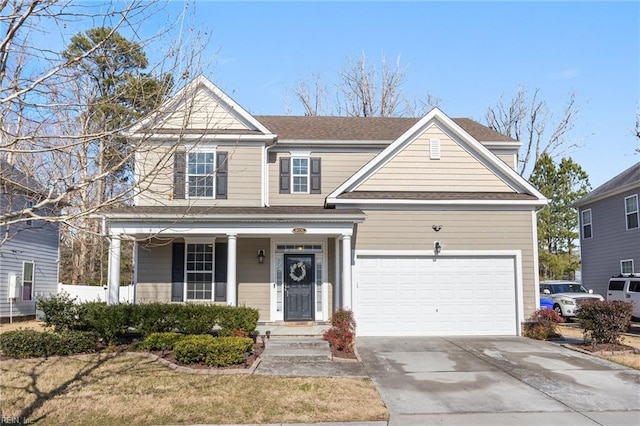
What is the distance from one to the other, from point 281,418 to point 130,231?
769 centimetres

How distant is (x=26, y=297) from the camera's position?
2184 centimetres

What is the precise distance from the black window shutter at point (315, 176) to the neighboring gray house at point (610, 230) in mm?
14180

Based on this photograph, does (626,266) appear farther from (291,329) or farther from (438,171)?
(291,329)

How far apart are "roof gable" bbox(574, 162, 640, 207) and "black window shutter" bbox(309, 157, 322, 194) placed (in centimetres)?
1418

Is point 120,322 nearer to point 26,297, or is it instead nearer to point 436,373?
point 436,373

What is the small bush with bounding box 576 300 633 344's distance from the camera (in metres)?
12.6

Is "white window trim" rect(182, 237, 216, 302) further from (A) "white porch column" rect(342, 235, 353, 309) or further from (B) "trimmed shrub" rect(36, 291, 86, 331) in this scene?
(A) "white porch column" rect(342, 235, 353, 309)

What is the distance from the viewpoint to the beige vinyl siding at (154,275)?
604 inches

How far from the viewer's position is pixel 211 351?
1052 cm

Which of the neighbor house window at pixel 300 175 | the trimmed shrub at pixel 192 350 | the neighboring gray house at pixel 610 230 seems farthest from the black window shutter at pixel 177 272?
the neighboring gray house at pixel 610 230

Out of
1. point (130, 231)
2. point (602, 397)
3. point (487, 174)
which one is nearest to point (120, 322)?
point (130, 231)

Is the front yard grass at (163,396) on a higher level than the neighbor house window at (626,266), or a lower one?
lower

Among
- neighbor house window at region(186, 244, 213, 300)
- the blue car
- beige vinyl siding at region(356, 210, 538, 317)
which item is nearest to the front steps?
neighbor house window at region(186, 244, 213, 300)

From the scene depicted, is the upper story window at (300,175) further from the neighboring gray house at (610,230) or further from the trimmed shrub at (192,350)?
the neighboring gray house at (610,230)
